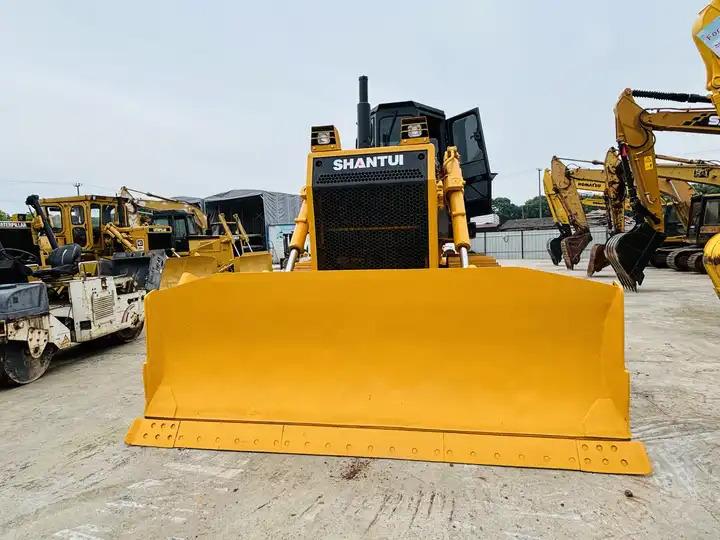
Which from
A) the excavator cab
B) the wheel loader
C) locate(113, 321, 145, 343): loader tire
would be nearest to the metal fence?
the excavator cab

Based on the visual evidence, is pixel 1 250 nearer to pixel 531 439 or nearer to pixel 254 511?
pixel 254 511

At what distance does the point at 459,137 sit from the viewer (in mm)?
5062

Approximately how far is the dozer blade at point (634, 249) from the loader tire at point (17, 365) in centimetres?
1156

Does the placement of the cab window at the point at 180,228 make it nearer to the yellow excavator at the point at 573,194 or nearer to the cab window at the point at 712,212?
the yellow excavator at the point at 573,194

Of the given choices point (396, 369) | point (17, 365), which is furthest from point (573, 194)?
point (17, 365)

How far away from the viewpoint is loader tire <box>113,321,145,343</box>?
269 inches

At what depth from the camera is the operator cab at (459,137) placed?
4898 millimetres

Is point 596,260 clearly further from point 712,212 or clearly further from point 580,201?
point 580,201

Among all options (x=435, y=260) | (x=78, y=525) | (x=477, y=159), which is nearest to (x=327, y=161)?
(x=435, y=260)

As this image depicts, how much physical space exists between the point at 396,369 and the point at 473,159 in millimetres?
3038

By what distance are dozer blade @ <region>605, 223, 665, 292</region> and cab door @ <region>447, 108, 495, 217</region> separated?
767 centimetres

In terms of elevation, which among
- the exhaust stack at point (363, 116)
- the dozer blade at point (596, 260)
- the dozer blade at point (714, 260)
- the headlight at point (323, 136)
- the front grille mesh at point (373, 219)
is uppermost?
the exhaust stack at point (363, 116)

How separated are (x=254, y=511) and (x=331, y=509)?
0.37m

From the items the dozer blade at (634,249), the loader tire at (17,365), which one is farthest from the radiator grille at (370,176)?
the dozer blade at (634,249)
